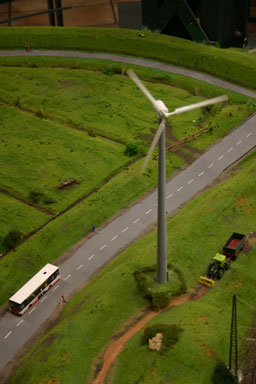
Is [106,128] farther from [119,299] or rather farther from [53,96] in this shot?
[119,299]

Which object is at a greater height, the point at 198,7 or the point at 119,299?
the point at 198,7

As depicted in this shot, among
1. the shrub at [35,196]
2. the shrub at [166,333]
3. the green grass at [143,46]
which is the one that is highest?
the green grass at [143,46]

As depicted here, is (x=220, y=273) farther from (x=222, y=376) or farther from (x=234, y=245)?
A: (x=222, y=376)

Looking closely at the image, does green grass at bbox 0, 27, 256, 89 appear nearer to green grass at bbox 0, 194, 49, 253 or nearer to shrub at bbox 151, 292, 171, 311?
green grass at bbox 0, 194, 49, 253

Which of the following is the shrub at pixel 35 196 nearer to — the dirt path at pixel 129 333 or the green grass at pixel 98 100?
the green grass at pixel 98 100

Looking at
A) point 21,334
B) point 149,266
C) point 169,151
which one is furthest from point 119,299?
point 169,151

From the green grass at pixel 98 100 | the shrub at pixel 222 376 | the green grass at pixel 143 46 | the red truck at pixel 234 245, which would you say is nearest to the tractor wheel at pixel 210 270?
the red truck at pixel 234 245
